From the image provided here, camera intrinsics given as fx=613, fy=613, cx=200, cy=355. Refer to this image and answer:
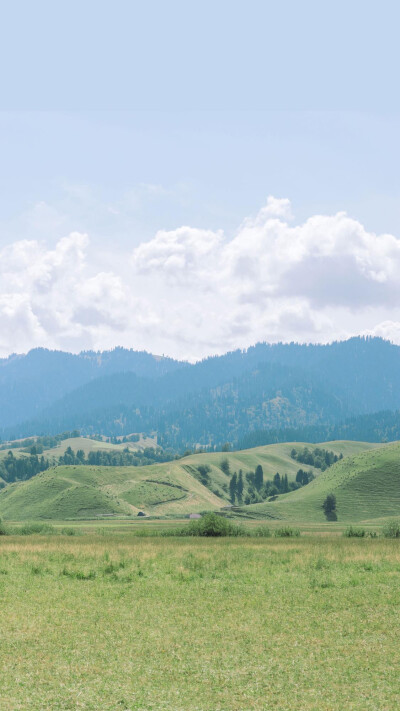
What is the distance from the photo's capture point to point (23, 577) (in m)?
40.0

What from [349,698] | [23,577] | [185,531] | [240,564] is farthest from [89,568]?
[185,531]

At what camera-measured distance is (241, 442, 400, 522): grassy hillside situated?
165663 millimetres

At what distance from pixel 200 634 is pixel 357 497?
520ft

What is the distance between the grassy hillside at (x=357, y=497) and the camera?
544ft

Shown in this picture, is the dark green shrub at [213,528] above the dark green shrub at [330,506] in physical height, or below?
above

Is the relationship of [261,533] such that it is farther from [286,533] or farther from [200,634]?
[200,634]

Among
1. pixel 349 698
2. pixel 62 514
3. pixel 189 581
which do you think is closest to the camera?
pixel 349 698

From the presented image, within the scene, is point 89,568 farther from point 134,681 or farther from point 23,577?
point 134,681

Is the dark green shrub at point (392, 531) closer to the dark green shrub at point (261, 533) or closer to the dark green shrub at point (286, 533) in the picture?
the dark green shrub at point (286, 533)

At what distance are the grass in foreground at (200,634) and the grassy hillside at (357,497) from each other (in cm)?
12643

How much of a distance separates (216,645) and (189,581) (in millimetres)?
13243

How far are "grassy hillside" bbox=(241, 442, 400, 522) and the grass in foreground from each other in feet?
415

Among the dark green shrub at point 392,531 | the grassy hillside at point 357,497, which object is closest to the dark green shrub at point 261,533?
the dark green shrub at point 392,531

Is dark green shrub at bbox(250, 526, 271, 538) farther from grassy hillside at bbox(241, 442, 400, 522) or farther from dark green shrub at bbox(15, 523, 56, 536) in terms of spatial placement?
grassy hillside at bbox(241, 442, 400, 522)
